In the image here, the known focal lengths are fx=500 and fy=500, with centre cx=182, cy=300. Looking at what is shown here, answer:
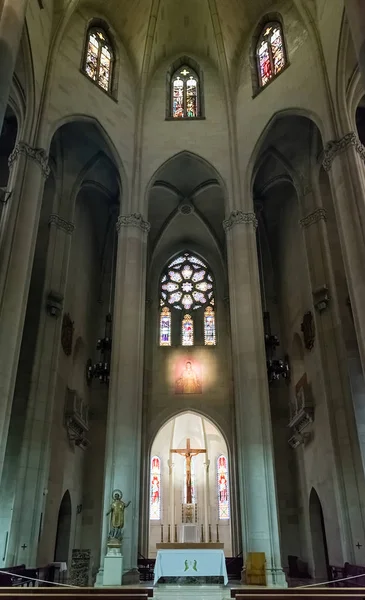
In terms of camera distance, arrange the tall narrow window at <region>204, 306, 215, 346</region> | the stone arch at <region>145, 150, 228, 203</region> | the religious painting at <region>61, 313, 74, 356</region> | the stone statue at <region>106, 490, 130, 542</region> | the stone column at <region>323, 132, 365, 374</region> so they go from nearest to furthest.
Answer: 1. the stone column at <region>323, 132, 365, 374</region>
2. the stone statue at <region>106, 490, 130, 542</region>
3. the religious painting at <region>61, 313, 74, 356</region>
4. the stone arch at <region>145, 150, 228, 203</region>
5. the tall narrow window at <region>204, 306, 215, 346</region>

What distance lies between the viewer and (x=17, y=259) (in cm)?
1173

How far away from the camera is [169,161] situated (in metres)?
17.8

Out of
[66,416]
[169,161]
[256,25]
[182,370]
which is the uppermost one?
[256,25]

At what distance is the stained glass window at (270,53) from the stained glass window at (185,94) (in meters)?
2.77

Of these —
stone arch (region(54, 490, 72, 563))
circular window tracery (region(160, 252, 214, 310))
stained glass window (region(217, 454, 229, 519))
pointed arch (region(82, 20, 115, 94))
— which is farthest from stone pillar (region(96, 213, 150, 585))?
stained glass window (region(217, 454, 229, 519))

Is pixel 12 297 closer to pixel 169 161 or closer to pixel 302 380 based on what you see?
pixel 169 161

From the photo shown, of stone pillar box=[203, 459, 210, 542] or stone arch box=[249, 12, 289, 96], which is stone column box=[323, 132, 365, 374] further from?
stone pillar box=[203, 459, 210, 542]

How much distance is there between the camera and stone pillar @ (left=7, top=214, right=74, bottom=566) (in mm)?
12438

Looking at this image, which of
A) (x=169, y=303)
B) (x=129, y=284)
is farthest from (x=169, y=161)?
(x=169, y=303)

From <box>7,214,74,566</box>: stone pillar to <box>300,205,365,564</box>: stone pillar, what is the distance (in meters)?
7.72

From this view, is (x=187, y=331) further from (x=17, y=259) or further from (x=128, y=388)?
(x=17, y=259)

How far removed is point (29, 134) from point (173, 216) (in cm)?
897

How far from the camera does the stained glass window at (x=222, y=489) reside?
24422mm

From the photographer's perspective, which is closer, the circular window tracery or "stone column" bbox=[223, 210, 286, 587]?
"stone column" bbox=[223, 210, 286, 587]
